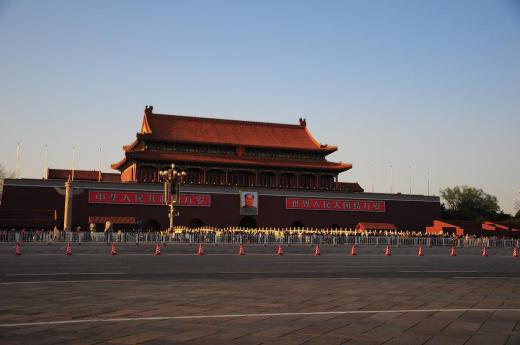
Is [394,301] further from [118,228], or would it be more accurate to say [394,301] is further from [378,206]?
[378,206]

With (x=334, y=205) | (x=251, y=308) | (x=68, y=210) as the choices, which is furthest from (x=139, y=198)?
(x=251, y=308)

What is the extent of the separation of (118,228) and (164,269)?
3319 cm

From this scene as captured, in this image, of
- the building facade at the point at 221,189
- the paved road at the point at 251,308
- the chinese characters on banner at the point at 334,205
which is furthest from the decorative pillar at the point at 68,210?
the paved road at the point at 251,308

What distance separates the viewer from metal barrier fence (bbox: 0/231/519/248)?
3806 centimetres

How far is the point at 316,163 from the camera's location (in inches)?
2387

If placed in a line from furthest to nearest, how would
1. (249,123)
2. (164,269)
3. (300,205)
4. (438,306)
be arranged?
1. (249,123)
2. (300,205)
3. (164,269)
4. (438,306)

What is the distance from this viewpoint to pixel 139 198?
167 feet

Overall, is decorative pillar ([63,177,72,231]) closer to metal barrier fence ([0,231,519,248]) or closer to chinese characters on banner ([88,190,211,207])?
chinese characters on banner ([88,190,211,207])

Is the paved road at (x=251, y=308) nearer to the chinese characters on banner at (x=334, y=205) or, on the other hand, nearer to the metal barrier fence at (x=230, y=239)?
the metal barrier fence at (x=230, y=239)

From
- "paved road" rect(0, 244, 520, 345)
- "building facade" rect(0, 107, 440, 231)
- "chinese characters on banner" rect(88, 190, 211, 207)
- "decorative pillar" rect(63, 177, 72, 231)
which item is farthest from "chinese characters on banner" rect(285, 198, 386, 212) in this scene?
"paved road" rect(0, 244, 520, 345)

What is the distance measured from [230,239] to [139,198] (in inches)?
524

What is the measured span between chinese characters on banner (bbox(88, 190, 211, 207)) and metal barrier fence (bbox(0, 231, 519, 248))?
9.15 m

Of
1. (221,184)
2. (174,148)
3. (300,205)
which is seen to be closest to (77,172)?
(174,148)

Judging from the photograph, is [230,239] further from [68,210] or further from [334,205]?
[334,205]
